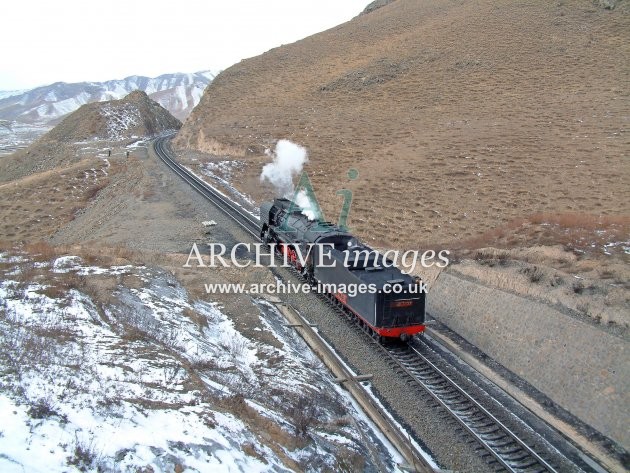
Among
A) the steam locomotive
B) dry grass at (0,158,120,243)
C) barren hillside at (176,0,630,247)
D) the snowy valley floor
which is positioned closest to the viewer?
the snowy valley floor

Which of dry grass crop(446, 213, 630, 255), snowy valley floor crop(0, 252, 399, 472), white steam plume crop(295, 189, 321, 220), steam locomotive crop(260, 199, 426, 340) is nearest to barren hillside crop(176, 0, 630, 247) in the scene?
dry grass crop(446, 213, 630, 255)

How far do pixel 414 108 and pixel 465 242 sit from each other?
31855 millimetres

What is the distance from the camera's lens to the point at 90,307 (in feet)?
36.4

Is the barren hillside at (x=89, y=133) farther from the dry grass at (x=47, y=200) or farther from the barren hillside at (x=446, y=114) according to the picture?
the barren hillside at (x=446, y=114)


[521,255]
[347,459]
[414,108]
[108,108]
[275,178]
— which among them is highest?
[108,108]

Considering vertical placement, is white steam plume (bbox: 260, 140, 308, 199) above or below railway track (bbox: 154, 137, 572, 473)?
above

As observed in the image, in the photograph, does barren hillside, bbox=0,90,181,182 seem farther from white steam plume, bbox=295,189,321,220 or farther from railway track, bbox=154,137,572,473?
railway track, bbox=154,137,572,473

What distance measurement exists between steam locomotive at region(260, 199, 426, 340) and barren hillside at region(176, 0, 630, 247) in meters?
6.89

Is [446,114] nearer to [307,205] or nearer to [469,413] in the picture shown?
[307,205]

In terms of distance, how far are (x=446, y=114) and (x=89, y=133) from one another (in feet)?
183

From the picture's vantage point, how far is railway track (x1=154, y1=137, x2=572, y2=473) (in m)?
9.25

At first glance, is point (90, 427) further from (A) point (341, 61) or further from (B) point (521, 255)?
(A) point (341, 61)

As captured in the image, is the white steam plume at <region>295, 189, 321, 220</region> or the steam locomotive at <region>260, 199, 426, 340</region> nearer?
the steam locomotive at <region>260, 199, 426, 340</region>

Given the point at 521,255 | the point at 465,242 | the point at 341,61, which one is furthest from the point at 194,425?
the point at 341,61
